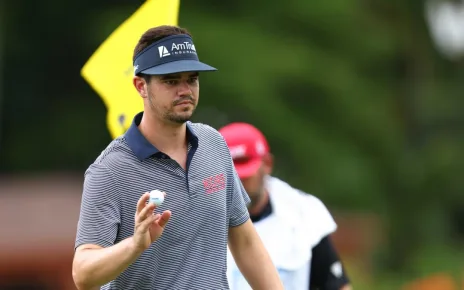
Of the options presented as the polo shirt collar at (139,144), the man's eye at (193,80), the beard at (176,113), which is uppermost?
the man's eye at (193,80)

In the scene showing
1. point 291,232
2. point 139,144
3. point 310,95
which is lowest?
point 310,95

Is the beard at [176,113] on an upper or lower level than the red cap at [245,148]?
upper

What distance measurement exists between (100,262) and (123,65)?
2.02 meters

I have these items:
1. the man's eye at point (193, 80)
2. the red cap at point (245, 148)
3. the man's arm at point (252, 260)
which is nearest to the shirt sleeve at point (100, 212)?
the man's eye at point (193, 80)

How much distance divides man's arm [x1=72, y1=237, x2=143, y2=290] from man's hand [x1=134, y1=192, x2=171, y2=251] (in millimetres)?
40

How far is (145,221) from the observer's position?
17.4ft

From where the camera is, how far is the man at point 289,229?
25.0 ft

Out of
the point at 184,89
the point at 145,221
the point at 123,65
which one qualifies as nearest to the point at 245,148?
the point at 123,65

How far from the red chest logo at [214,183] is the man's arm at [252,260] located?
319 millimetres

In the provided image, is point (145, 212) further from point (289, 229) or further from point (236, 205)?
point (289, 229)

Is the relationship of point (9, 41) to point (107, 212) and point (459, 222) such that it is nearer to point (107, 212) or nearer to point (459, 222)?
point (459, 222)

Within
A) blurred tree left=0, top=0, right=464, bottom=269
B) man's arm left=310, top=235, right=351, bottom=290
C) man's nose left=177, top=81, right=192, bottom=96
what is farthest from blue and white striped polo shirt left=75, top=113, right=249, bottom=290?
blurred tree left=0, top=0, right=464, bottom=269

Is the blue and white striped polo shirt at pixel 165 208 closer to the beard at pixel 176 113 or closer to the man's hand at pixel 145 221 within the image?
the beard at pixel 176 113

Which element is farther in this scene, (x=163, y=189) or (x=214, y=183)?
(x=214, y=183)
